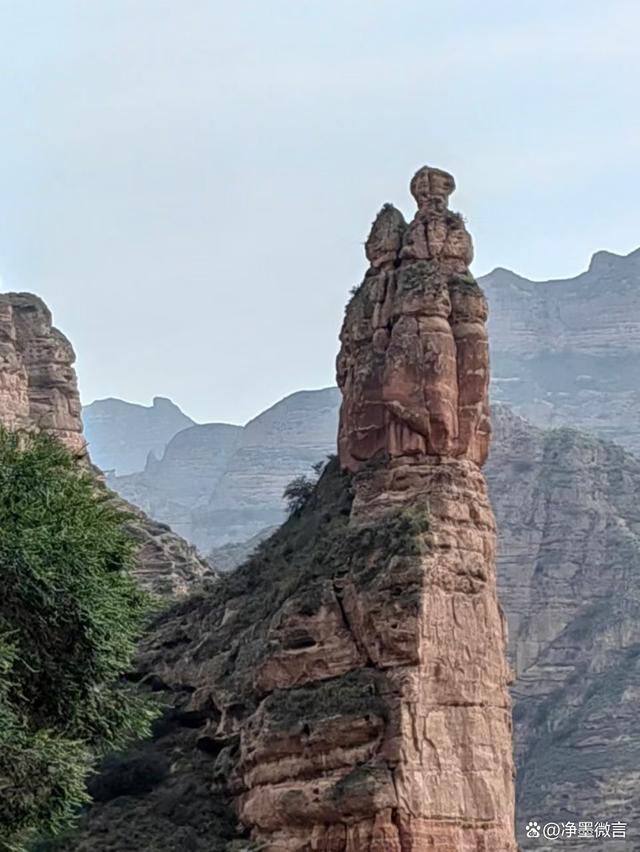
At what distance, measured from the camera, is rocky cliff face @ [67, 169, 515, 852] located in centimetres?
6500

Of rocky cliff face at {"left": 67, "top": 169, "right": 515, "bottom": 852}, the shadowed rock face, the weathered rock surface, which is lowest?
rocky cliff face at {"left": 67, "top": 169, "right": 515, "bottom": 852}

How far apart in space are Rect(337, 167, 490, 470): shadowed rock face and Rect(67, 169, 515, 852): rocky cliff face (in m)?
0.06

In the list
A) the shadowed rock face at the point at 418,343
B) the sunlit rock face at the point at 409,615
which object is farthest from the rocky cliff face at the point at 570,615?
the sunlit rock face at the point at 409,615

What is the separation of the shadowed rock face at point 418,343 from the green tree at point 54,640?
26577mm

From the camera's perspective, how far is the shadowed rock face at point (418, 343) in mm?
70875

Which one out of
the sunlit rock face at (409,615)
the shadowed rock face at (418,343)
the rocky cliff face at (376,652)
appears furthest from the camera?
the shadowed rock face at (418,343)

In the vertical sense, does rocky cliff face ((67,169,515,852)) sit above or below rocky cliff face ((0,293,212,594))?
below

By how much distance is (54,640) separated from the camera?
41781mm

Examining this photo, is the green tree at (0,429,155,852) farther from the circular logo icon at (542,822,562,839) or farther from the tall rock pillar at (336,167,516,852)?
the circular logo icon at (542,822,562,839)

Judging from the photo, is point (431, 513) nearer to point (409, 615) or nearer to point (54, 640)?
point (409, 615)

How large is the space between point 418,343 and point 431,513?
5273 millimetres

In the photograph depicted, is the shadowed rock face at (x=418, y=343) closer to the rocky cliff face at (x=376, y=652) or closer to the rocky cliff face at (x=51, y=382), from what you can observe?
the rocky cliff face at (x=376, y=652)

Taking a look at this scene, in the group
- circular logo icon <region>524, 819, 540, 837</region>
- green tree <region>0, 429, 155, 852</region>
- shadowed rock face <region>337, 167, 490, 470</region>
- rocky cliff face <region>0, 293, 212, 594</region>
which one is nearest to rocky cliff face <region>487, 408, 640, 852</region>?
circular logo icon <region>524, 819, 540, 837</region>

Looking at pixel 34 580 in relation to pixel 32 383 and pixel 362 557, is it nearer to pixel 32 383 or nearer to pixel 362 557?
pixel 362 557
